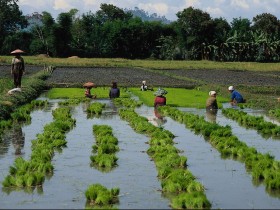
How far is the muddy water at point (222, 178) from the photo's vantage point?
7320 millimetres

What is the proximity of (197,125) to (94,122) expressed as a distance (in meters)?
3.16

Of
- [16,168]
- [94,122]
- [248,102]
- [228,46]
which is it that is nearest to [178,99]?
[248,102]

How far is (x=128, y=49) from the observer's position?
70.8 m

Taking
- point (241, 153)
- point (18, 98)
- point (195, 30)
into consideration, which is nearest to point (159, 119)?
point (18, 98)

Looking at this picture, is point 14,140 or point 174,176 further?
point 14,140

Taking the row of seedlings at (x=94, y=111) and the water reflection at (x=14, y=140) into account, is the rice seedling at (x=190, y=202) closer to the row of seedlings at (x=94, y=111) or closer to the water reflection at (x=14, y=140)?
the water reflection at (x=14, y=140)

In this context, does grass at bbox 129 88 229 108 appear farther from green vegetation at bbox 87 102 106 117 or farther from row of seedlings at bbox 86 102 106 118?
row of seedlings at bbox 86 102 106 118

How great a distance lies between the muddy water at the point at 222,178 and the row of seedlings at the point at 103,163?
4.37 ft

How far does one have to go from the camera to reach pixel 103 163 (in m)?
9.45

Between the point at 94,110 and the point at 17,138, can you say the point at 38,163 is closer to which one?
the point at 17,138

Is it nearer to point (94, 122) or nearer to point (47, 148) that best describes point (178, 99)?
point (94, 122)

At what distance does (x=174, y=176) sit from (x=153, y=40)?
6540 centimetres

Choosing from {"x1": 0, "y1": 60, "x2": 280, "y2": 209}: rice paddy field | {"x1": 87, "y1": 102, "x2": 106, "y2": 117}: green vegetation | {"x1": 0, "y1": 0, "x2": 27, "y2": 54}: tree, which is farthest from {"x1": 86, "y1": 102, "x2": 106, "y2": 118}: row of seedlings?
{"x1": 0, "y1": 0, "x2": 27, "y2": 54}: tree

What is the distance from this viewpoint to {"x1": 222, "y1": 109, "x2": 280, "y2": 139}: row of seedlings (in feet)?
44.3
